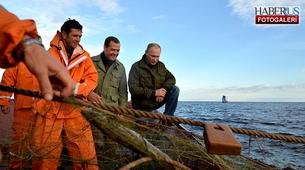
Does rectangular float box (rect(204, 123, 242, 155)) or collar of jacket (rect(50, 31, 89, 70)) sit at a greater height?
collar of jacket (rect(50, 31, 89, 70))

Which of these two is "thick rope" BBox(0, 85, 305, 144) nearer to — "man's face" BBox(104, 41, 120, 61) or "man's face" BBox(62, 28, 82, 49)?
"man's face" BBox(62, 28, 82, 49)

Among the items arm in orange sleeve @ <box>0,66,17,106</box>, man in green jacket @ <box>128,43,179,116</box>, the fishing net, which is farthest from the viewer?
man in green jacket @ <box>128,43,179,116</box>

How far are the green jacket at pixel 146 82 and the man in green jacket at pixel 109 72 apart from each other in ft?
1.14

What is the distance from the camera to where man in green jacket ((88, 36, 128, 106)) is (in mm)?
5285

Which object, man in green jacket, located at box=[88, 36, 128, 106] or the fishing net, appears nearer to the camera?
the fishing net

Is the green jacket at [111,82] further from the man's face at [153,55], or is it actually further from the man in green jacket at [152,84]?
the man's face at [153,55]

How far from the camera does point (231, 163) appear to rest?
2.65 metres

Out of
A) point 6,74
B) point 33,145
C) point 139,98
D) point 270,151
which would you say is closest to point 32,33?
point 33,145

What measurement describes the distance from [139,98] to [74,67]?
1.82m

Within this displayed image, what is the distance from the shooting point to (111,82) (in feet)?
17.6

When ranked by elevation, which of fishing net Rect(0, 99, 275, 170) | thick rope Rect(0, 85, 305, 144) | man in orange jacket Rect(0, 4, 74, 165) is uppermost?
man in orange jacket Rect(0, 4, 74, 165)

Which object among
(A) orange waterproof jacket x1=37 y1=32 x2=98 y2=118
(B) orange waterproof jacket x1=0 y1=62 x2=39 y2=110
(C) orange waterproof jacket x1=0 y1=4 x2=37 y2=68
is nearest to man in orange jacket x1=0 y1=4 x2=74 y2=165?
(C) orange waterproof jacket x1=0 y1=4 x2=37 y2=68

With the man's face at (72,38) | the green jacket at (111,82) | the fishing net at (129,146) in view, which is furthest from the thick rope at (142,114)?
the green jacket at (111,82)

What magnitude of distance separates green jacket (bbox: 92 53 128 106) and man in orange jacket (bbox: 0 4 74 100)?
415cm
